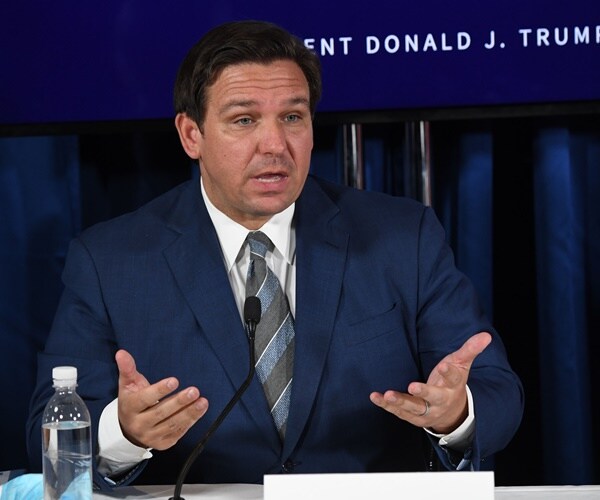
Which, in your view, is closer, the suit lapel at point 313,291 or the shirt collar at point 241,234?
the suit lapel at point 313,291

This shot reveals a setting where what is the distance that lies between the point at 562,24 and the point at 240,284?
1330 mm

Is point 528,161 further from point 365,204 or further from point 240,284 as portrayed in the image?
point 240,284

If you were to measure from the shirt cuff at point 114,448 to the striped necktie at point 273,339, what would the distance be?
324mm

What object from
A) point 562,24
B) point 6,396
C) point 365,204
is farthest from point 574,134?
point 6,396

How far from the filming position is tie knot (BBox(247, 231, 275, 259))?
2210mm

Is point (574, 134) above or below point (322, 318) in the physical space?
above

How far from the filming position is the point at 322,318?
7.11ft

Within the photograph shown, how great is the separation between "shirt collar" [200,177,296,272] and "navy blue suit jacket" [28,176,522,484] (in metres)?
0.03

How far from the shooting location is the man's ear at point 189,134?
2295 mm

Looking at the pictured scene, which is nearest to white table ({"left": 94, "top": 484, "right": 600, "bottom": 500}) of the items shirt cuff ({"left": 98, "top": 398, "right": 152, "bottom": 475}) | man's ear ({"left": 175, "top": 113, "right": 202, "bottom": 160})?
shirt cuff ({"left": 98, "top": 398, "right": 152, "bottom": 475})

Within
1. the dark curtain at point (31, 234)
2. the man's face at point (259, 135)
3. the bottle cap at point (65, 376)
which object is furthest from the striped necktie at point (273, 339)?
the dark curtain at point (31, 234)

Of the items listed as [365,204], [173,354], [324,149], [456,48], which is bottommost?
[173,354]

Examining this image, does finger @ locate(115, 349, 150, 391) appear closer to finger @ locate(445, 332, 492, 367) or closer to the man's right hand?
the man's right hand

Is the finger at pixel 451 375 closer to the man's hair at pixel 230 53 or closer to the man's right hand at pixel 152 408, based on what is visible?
the man's right hand at pixel 152 408
